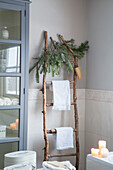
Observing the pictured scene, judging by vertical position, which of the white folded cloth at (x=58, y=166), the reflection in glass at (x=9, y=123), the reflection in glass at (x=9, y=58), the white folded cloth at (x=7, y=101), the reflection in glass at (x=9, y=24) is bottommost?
the white folded cloth at (x=58, y=166)

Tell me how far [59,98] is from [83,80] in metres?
0.63

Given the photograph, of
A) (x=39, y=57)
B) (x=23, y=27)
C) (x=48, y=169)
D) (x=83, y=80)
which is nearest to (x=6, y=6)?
(x=23, y=27)

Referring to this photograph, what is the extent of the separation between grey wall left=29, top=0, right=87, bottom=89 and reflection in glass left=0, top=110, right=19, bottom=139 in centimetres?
52

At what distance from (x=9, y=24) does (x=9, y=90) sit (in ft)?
2.42

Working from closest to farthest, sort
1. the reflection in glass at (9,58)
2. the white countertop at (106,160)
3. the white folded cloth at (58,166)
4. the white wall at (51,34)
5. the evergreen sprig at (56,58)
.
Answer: the white folded cloth at (58,166)
the white countertop at (106,160)
the reflection in glass at (9,58)
the evergreen sprig at (56,58)
the white wall at (51,34)

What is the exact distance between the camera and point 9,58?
9.95 feet

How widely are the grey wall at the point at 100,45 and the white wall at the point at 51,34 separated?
0.11 m

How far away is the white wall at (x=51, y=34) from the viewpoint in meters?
3.48

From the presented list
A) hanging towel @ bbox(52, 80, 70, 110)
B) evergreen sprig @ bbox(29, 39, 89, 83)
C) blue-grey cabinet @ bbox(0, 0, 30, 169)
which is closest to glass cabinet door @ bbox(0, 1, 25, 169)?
blue-grey cabinet @ bbox(0, 0, 30, 169)

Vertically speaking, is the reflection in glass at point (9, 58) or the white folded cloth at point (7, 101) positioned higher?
the reflection in glass at point (9, 58)

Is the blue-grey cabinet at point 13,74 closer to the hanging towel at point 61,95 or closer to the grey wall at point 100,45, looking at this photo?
the hanging towel at point 61,95

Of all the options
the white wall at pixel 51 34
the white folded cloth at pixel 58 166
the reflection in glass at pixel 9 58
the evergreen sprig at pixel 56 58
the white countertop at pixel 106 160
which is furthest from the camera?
the white wall at pixel 51 34

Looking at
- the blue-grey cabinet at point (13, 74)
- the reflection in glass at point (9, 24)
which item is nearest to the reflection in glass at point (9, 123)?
the blue-grey cabinet at point (13, 74)

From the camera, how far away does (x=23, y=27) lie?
3.10m
